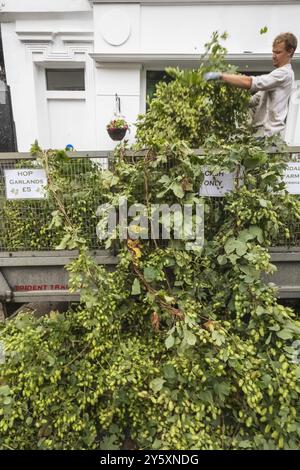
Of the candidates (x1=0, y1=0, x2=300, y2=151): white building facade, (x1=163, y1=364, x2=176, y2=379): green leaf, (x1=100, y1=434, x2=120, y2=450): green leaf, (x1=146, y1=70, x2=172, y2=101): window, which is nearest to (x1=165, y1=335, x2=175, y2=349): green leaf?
(x1=163, y1=364, x2=176, y2=379): green leaf

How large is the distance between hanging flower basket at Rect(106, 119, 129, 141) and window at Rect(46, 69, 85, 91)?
1.28 m

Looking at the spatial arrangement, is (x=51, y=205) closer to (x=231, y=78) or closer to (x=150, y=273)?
(x=150, y=273)

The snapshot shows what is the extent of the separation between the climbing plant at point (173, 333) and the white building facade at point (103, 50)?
299 centimetres

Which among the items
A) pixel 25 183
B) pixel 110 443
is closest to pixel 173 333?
pixel 110 443

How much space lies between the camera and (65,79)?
5453mm

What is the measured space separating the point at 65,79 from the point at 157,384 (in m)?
5.54

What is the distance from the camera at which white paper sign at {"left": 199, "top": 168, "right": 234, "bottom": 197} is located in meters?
2.16

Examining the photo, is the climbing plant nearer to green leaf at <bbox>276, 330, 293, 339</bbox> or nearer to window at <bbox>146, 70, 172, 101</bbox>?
green leaf at <bbox>276, 330, 293, 339</bbox>

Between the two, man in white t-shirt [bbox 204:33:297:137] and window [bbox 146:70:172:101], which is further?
window [bbox 146:70:172:101]

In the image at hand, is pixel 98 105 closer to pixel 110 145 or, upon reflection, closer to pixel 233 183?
pixel 110 145

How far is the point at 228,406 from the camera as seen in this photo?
1858 mm

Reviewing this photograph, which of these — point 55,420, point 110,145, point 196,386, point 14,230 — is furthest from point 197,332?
point 110,145

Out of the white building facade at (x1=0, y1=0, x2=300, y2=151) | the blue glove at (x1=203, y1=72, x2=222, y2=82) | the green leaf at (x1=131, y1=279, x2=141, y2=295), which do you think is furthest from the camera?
the white building facade at (x1=0, y1=0, x2=300, y2=151)
